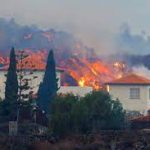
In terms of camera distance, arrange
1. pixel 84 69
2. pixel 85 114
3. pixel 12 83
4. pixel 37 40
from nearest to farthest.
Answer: pixel 85 114
pixel 12 83
pixel 84 69
pixel 37 40

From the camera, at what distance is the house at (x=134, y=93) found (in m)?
58.8

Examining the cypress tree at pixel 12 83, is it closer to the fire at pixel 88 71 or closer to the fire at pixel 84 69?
the fire at pixel 84 69

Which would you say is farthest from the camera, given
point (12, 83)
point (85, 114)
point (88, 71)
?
point (88, 71)

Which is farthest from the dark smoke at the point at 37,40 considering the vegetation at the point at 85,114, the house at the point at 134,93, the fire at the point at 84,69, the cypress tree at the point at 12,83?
the vegetation at the point at 85,114

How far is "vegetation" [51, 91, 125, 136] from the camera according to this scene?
102 feet

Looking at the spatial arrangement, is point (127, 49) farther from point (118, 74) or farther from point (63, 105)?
point (63, 105)

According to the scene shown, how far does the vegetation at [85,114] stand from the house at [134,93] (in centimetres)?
2353

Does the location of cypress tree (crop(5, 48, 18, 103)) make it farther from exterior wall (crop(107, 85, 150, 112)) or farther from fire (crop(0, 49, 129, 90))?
fire (crop(0, 49, 129, 90))

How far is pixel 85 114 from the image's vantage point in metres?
32.0

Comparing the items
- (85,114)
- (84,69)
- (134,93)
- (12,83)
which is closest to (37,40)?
(84,69)

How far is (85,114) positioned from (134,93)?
28.0 metres

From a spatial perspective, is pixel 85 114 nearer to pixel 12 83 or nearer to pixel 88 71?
pixel 12 83

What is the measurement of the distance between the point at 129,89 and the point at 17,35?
6159 cm

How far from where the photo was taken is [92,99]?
33906 millimetres
